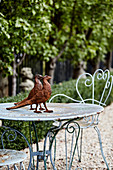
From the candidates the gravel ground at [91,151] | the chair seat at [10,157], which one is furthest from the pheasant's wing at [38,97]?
the gravel ground at [91,151]

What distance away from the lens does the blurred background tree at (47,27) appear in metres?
5.90

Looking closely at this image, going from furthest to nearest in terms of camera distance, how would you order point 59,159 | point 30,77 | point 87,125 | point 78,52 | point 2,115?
point 78,52
point 30,77
point 59,159
point 87,125
point 2,115

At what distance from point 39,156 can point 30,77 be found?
515 centimetres

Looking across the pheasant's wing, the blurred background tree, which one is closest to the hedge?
the blurred background tree

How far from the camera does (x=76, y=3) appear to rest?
8.45 meters

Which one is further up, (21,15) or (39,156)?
(21,15)

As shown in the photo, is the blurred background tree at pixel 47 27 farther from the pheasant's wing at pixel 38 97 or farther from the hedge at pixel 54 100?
the pheasant's wing at pixel 38 97

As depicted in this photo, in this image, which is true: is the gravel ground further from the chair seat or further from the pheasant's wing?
the pheasant's wing

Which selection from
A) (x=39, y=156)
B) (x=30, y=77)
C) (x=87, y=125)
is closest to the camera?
(x=39, y=156)

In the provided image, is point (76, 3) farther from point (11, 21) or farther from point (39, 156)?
point (39, 156)

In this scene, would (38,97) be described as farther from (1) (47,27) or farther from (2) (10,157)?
(1) (47,27)

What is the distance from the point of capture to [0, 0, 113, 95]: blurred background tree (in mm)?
5902

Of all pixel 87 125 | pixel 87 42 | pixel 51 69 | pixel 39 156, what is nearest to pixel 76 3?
pixel 87 42

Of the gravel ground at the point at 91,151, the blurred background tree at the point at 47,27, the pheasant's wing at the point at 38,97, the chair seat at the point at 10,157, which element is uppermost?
the blurred background tree at the point at 47,27
